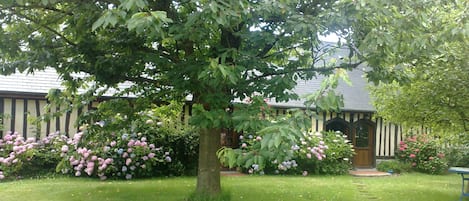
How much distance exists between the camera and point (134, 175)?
11.9 m

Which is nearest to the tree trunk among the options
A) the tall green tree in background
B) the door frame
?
the tall green tree in background

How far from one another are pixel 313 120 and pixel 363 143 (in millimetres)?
4087

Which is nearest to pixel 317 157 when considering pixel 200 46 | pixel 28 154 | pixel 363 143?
pixel 363 143

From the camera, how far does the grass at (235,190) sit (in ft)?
28.5

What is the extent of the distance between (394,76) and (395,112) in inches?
134

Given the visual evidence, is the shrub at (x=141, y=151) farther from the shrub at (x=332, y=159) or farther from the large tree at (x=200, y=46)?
the shrub at (x=332, y=159)

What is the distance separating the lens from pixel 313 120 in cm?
1512

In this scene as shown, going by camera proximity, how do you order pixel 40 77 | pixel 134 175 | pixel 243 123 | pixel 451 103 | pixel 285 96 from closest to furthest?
1. pixel 243 123
2. pixel 285 96
3. pixel 451 103
4. pixel 134 175
5. pixel 40 77

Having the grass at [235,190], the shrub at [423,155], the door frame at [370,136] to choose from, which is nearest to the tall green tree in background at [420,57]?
the grass at [235,190]

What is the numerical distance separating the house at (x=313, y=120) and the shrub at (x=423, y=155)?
2.25 feet

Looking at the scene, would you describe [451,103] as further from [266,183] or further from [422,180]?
[422,180]

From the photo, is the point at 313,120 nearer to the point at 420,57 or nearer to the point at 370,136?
the point at 370,136

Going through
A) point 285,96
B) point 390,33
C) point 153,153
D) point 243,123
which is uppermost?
point 390,33

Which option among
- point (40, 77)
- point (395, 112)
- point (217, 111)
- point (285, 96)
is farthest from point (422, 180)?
point (40, 77)
